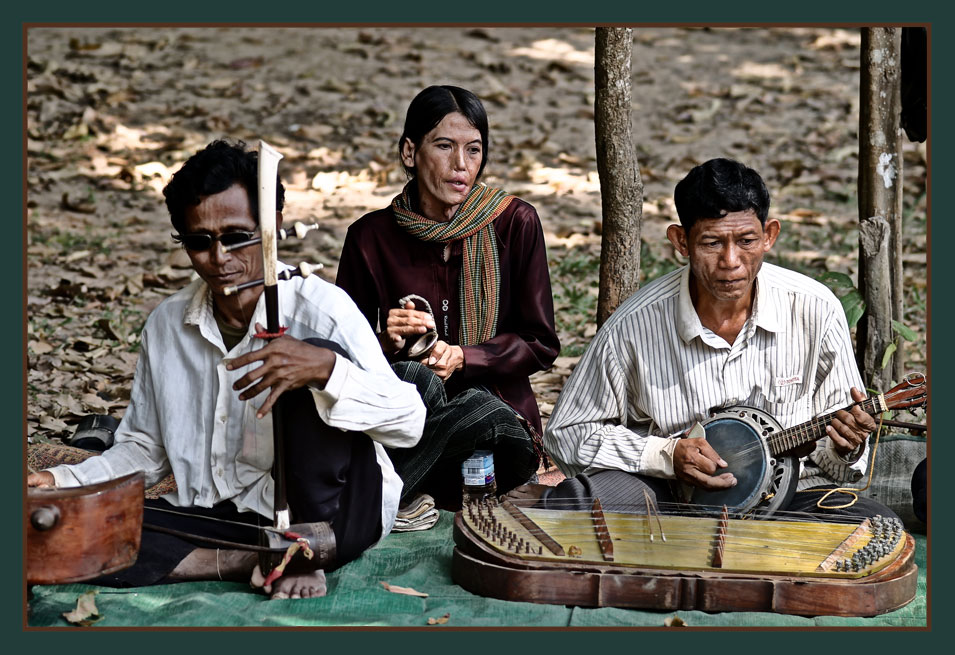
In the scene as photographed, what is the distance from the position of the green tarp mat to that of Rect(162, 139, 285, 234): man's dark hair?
112 centimetres

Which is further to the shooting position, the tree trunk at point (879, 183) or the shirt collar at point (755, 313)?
the tree trunk at point (879, 183)

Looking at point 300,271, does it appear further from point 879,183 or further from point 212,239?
point 879,183

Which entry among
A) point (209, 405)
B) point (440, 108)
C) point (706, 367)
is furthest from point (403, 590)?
point (440, 108)

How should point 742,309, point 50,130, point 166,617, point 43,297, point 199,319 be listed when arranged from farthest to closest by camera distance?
point 50,130 → point 43,297 → point 742,309 → point 199,319 → point 166,617

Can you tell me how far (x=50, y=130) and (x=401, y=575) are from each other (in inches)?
283

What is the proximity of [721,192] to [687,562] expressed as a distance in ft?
3.82

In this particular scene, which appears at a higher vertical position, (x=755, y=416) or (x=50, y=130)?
(x=50, y=130)

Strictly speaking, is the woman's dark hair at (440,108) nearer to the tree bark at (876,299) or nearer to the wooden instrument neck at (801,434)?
the wooden instrument neck at (801,434)

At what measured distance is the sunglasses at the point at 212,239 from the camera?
11.9 ft

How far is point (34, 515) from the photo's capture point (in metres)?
3.24

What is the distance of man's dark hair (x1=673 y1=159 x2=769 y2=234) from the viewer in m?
3.89

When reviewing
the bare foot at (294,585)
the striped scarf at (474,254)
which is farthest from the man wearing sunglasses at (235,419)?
the striped scarf at (474,254)

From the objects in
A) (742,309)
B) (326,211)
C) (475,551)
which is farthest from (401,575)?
(326,211)

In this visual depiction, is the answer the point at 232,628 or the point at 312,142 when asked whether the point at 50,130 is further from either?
the point at 232,628
